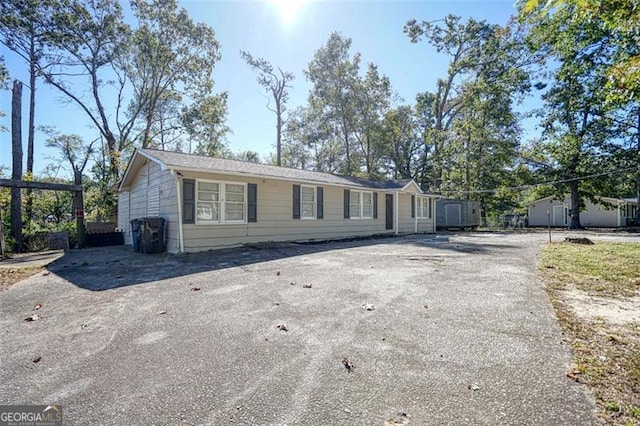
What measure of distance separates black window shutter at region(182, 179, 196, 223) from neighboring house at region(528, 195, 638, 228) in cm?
2766

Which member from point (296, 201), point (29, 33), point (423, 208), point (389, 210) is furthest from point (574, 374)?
point (29, 33)

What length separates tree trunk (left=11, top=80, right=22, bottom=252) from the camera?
12297 millimetres

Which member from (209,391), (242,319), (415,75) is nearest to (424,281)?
(242,319)

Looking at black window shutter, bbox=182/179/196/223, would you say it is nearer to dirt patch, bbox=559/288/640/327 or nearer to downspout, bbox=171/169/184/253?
downspout, bbox=171/169/184/253

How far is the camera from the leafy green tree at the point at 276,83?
2534 centimetres

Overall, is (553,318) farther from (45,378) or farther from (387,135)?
(387,135)

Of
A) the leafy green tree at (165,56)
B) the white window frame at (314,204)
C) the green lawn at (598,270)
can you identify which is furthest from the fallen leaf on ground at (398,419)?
the leafy green tree at (165,56)

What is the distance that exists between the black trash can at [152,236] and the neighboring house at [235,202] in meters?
0.21

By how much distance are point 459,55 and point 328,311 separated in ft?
92.3

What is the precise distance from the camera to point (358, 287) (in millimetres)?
4859

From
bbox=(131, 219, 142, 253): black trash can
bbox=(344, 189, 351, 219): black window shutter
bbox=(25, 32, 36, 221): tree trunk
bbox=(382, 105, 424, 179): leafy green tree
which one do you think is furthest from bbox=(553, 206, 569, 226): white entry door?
bbox=(25, 32, 36, 221): tree trunk

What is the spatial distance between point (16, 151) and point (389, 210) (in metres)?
16.8

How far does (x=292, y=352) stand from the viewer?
106 inches

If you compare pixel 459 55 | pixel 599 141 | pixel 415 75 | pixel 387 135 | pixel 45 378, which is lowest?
pixel 45 378
